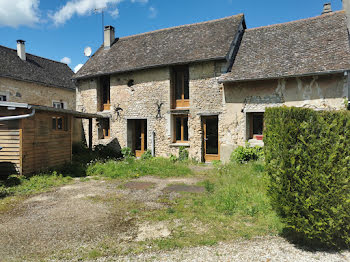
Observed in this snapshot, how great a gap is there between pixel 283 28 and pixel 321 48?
2.78 metres

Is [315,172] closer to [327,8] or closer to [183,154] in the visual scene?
[183,154]

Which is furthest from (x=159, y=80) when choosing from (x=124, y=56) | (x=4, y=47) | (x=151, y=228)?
(x=4, y=47)

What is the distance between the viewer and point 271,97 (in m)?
10.3

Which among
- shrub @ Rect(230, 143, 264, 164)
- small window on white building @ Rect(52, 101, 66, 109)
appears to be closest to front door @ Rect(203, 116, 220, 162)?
shrub @ Rect(230, 143, 264, 164)

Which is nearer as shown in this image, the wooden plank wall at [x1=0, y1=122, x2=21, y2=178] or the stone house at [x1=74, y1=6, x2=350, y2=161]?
the wooden plank wall at [x1=0, y1=122, x2=21, y2=178]

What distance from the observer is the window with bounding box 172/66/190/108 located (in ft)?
40.9

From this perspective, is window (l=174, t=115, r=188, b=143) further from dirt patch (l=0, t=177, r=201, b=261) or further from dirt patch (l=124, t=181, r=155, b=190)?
dirt patch (l=0, t=177, r=201, b=261)

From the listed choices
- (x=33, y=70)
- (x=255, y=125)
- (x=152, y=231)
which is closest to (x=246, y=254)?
(x=152, y=231)

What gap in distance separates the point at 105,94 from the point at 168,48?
4.77 m

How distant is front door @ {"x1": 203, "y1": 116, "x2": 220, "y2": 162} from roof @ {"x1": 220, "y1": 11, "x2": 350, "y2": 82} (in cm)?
217

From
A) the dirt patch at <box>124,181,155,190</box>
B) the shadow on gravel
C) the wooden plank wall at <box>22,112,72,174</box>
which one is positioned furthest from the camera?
the wooden plank wall at <box>22,112,72,174</box>

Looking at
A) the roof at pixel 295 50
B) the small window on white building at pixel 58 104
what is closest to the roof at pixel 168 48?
the roof at pixel 295 50

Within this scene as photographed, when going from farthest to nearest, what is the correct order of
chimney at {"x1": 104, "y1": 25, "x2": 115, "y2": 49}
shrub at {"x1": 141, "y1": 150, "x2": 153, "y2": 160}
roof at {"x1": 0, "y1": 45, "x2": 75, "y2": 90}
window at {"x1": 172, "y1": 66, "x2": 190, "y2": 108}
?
1. chimney at {"x1": 104, "y1": 25, "x2": 115, "y2": 49}
2. roof at {"x1": 0, "y1": 45, "x2": 75, "y2": 90}
3. shrub at {"x1": 141, "y1": 150, "x2": 153, "y2": 160}
4. window at {"x1": 172, "y1": 66, "x2": 190, "y2": 108}

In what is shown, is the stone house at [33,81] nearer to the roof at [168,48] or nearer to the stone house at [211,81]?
the stone house at [211,81]
